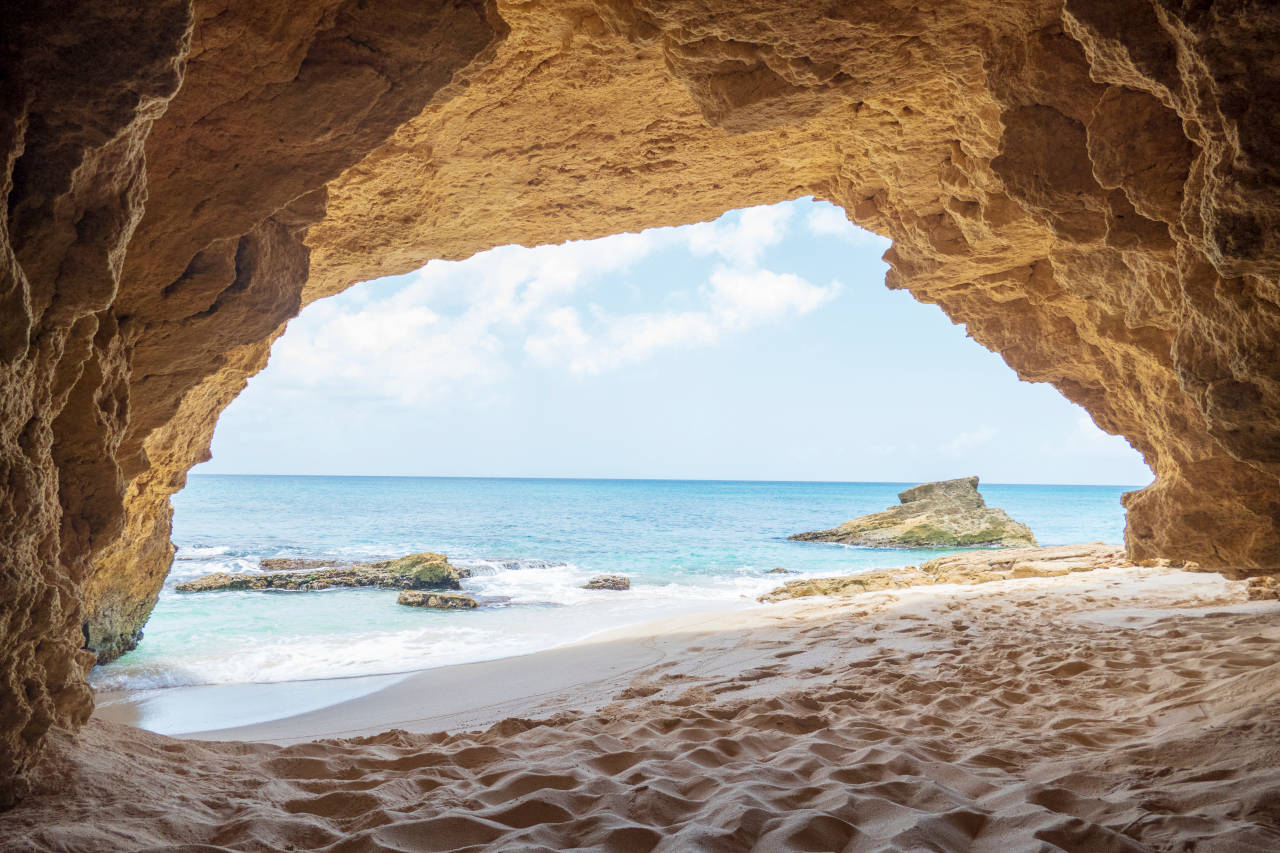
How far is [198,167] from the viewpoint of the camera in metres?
3.33

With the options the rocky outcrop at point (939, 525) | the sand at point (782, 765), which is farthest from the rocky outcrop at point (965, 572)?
the rocky outcrop at point (939, 525)

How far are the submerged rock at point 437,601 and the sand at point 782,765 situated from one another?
6913 millimetres

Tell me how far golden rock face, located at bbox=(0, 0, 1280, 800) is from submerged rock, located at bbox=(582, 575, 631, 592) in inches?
424

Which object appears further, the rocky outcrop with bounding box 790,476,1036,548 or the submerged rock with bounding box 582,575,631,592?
the rocky outcrop with bounding box 790,476,1036,548

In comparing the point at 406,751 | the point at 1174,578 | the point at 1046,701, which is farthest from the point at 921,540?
the point at 406,751

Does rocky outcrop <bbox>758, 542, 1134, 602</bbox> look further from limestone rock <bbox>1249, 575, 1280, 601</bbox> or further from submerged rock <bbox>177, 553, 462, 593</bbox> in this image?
submerged rock <bbox>177, 553, 462, 593</bbox>

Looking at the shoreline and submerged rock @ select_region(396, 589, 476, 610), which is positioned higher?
the shoreline

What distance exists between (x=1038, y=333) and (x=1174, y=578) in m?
4.97

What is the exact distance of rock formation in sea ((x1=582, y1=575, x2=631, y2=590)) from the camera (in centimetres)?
1586

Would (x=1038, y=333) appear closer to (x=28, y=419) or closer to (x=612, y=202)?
(x=612, y=202)

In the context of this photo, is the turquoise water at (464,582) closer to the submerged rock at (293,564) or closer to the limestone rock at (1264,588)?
the submerged rock at (293,564)

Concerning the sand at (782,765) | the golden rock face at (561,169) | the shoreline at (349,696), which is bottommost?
the shoreline at (349,696)

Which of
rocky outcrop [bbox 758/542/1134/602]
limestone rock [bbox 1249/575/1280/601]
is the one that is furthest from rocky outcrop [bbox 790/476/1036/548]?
limestone rock [bbox 1249/575/1280/601]

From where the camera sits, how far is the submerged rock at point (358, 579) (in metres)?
14.9
